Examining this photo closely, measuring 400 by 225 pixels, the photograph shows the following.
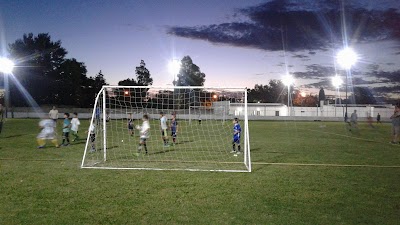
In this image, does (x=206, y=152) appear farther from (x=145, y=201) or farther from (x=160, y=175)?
(x=145, y=201)

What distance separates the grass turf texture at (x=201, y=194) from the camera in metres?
6.04

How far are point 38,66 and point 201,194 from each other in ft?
238

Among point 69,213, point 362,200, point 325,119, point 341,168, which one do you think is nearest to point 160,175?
point 69,213

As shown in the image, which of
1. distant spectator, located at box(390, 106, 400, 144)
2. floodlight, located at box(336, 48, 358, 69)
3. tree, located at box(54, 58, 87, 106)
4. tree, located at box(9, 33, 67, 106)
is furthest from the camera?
tree, located at box(54, 58, 87, 106)

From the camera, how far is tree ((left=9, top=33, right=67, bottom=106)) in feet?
219

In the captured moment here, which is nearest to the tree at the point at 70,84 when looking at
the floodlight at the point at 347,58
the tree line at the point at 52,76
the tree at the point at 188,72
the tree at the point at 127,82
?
the tree line at the point at 52,76

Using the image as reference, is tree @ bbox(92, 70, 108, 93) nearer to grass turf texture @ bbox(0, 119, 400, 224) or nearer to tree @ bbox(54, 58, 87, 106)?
tree @ bbox(54, 58, 87, 106)

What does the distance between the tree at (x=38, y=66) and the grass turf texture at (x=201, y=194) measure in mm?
62511

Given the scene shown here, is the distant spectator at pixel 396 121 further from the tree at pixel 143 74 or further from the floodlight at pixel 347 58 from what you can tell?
the tree at pixel 143 74

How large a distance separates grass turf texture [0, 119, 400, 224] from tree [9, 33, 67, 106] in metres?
62.5

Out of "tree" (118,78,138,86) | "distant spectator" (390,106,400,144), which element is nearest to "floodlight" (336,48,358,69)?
"distant spectator" (390,106,400,144)

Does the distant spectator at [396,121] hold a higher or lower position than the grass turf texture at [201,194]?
higher

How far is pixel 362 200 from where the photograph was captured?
23.6 feet

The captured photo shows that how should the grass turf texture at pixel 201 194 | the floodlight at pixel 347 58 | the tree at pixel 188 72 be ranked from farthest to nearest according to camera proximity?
the tree at pixel 188 72
the floodlight at pixel 347 58
the grass turf texture at pixel 201 194
